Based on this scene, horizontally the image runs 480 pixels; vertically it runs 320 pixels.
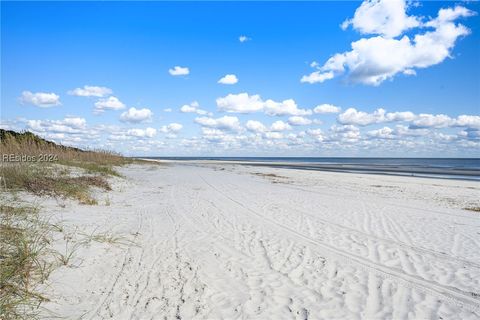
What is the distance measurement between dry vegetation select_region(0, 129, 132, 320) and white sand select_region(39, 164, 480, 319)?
29 centimetres

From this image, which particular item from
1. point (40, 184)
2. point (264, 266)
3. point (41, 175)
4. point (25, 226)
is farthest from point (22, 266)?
point (41, 175)

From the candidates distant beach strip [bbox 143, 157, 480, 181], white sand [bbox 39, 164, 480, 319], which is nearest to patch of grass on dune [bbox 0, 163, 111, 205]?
white sand [bbox 39, 164, 480, 319]

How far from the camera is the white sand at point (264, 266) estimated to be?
14.0ft

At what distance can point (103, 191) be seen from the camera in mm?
11984

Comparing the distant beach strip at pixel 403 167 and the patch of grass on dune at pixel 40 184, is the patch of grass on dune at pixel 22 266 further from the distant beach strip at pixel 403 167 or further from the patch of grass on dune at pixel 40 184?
the distant beach strip at pixel 403 167

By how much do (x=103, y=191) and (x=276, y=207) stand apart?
6.35m

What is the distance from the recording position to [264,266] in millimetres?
5668

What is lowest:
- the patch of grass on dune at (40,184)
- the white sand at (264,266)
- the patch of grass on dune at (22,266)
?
the white sand at (264,266)

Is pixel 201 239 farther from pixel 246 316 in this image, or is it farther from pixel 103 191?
pixel 103 191

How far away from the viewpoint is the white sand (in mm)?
4270

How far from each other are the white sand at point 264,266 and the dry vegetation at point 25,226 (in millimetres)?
292

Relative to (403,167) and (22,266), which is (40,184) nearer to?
(22,266)

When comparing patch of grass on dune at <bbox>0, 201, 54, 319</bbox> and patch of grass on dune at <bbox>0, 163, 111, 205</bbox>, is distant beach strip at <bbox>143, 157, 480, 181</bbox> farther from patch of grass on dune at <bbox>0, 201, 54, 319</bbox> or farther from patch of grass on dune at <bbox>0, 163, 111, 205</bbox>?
patch of grass on dune at <bbox>0, 201, 54, 319</bbox>

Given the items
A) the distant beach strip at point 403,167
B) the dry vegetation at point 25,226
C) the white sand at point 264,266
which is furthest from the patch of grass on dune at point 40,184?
the distant beach strip at point 403,167
